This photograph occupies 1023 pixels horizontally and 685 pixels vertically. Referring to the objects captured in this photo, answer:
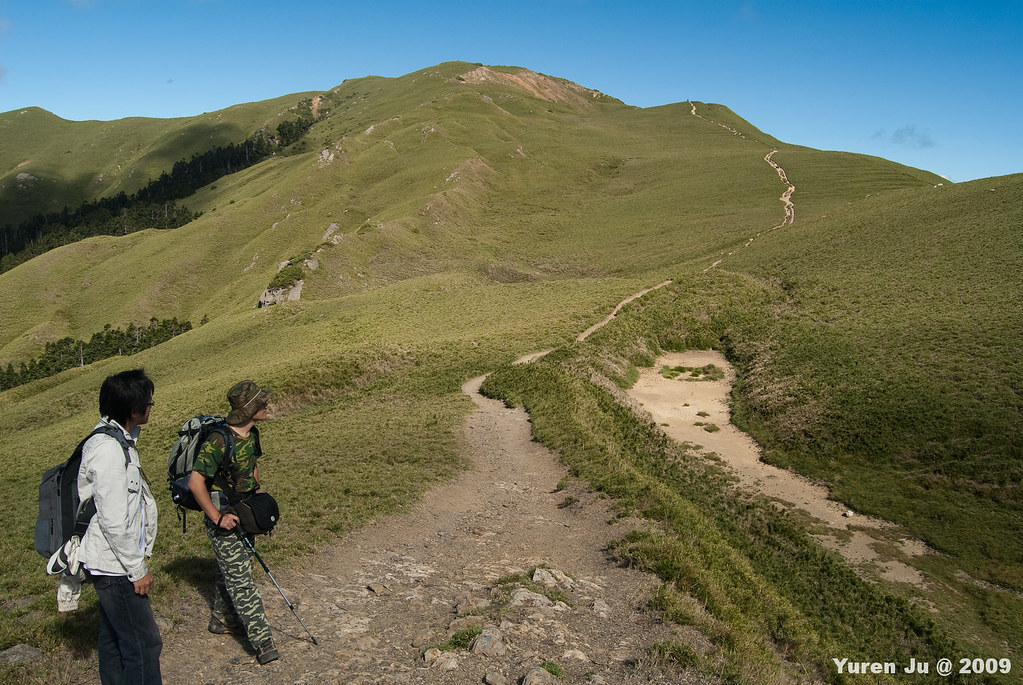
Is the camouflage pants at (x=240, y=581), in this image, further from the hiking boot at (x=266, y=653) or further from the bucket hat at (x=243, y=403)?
the bucket hat at (x=243, y=403)

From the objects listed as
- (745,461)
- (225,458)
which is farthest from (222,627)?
(745,461)

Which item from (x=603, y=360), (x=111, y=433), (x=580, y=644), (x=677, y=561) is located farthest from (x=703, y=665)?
(x=603, y=360)

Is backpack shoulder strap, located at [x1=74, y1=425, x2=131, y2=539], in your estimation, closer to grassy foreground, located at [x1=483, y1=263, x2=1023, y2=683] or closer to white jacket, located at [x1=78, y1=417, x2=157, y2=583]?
white jacket, located at [x1=78, y1=417, x2=157, y2=583]

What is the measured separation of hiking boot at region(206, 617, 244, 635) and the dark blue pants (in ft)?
7.37

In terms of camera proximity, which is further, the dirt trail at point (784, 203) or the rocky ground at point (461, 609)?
the dirt trail at point (784, 203)

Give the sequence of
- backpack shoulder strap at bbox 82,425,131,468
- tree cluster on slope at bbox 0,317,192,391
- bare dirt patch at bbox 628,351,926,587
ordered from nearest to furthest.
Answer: backpack shoulder strap at bbox 82,425,131,468
bare dirt patch at bbox 628,351,926,587
tree cluster on slope at bbox 0,317,192,391

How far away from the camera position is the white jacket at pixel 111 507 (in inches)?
250

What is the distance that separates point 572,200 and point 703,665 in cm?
10570

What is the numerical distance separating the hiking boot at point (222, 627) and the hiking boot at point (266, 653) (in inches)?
36.0

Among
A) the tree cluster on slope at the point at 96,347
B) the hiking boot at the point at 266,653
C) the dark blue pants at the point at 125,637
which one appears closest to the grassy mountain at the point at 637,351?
the hiking boot at the point at 266,653

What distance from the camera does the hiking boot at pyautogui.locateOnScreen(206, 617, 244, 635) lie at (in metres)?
9.24

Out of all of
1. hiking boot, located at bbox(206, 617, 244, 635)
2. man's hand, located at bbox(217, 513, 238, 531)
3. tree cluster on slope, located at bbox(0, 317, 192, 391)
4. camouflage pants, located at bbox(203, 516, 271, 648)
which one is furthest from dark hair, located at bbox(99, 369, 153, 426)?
tree cluster on slope, located at bbox(0, 317, 192, 391)

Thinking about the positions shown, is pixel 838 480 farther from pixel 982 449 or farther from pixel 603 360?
pixel 603 360

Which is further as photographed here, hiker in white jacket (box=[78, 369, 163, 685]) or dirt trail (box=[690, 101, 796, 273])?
dirt trail (box=[690, 101, 796, 273])
